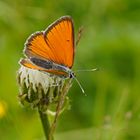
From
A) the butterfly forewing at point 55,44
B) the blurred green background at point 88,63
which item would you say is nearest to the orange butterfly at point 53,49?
the butterfly forewing at point 55,44

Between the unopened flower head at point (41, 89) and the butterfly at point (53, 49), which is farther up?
the butterfly at point (53, 49)

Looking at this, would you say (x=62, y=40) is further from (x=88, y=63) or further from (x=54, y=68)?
(x=88, y=63)

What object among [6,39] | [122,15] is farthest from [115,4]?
[6,39]

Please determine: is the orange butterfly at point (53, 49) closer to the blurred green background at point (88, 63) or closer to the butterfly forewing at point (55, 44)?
the butterfly forewing at point (55, 44)

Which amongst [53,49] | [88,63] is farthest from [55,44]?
[88,63]

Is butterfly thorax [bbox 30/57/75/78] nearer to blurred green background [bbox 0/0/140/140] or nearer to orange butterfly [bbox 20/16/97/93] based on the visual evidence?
orange butterfly [bbox 20/16/97/93]
